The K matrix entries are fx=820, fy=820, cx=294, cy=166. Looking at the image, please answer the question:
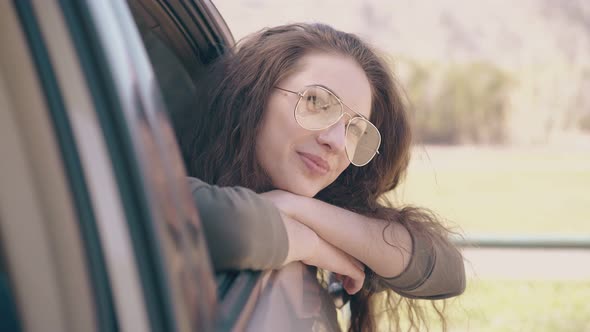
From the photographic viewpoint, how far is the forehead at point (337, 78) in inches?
77.2

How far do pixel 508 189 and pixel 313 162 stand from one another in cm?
1071

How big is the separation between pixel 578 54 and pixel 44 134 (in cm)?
1967

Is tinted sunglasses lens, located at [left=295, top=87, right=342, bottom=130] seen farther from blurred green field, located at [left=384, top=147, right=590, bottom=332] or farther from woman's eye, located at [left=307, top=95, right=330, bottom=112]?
blurred green field, located at [left=384, top=147, right=590, bottom=332]

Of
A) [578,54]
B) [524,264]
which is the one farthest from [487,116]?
[524,264]

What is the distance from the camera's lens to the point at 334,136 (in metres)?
1.92

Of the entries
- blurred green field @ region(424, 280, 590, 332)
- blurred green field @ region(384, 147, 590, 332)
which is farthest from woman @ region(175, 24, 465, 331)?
blurred green field @ region(424, 280, 590, 332)

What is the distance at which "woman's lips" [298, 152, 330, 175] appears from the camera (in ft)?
6.32

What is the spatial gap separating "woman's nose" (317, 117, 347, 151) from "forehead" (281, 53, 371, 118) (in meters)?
0.06

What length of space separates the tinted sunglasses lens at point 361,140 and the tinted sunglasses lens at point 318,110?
0.07 m

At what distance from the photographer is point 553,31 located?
2028 cm

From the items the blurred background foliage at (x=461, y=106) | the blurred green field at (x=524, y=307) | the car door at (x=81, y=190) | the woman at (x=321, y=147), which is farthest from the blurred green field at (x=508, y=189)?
the car door at (x=81, y=190)

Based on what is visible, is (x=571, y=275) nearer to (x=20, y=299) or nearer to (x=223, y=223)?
(x=223, y=223)

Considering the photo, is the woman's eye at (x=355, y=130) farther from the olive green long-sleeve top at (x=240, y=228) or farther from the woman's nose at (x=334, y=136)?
the olive green long-sleeve top at (x=240, y=228)

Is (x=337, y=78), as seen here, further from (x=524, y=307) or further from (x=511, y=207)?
(x=511, y=207)
